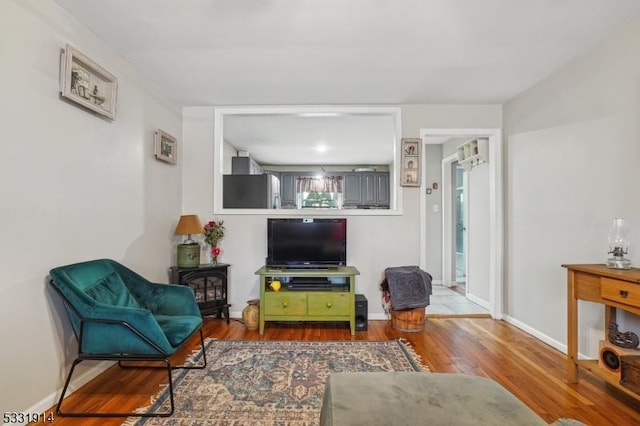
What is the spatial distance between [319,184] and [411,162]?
380 cm

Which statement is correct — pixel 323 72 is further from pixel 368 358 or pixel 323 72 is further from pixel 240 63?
pixel 368 358

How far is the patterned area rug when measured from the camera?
5.92 ft

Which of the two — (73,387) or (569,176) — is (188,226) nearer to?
(73,387)

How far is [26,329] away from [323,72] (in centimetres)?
276

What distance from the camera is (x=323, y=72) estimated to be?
2.86 m

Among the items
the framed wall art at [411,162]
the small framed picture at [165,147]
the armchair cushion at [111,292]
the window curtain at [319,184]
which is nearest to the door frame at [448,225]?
the framed wall art at [411,162]

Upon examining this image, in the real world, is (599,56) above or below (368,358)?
above

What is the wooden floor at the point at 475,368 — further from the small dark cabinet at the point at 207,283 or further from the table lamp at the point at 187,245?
the table lamp at the point at 187,245

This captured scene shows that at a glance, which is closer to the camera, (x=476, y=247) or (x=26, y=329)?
(x=26, y=329)

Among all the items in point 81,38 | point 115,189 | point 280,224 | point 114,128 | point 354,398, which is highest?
point 81,38

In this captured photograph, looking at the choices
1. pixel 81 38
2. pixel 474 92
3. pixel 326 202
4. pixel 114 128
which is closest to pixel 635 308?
pixel 474 92

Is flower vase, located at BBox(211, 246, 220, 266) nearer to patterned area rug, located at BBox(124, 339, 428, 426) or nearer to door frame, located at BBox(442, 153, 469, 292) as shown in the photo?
patterned area rug, located at BBox(124, 339, 428, 426)

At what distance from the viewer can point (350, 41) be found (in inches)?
93.4

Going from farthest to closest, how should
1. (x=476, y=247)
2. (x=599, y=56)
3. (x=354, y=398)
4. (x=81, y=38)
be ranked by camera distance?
(x=476, y=247)
(x=599, y=56)
(x=81, y=38)
(x=354, y=398)
